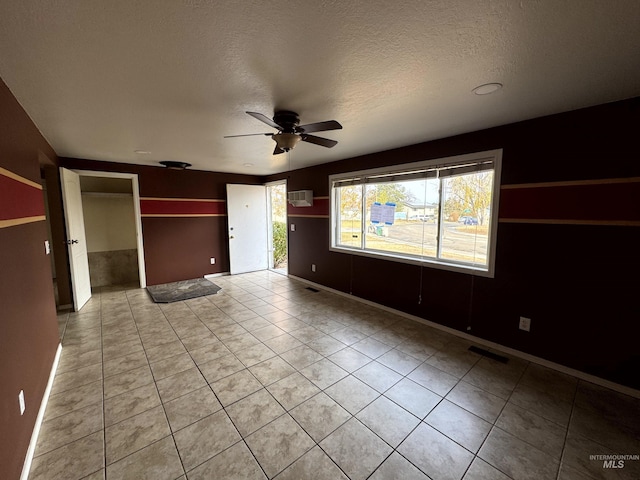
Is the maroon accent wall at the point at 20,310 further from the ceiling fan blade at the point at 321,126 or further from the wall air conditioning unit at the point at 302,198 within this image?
the wall air conditioning unit at the point at 302,198

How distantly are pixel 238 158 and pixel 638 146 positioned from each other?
14.1 ft

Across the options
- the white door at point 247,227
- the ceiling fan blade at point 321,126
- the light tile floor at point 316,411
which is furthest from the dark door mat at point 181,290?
the ceiling fan blade at point 321,126

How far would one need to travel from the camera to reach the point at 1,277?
1434 millimetres

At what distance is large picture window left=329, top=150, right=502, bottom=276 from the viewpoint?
2.77m

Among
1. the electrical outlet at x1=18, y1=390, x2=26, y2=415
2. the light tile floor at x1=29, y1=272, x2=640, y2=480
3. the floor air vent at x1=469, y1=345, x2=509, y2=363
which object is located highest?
the electrical outlet at x1=18, y1=390, x2=26, y2=415

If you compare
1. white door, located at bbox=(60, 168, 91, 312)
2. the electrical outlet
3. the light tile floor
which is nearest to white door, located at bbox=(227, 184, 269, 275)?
white door, located at bbox=(60, 168, 91, 312)

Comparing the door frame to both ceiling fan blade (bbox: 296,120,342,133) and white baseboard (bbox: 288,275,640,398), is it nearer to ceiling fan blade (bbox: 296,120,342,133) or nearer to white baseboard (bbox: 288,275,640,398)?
ceiling fan blade (bbox: 296,120,342,133)

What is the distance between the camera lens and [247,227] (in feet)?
19.4

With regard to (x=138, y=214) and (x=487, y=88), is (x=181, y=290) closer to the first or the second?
(x=138, y=214)

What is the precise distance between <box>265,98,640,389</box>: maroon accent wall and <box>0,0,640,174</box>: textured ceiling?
24 centimetres

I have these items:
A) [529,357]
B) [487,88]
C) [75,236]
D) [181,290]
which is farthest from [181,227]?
[529,357]

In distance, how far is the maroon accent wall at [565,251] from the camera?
79.4 inches

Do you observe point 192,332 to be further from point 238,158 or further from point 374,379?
point 238,158

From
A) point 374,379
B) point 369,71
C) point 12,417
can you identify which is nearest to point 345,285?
point 374,379
